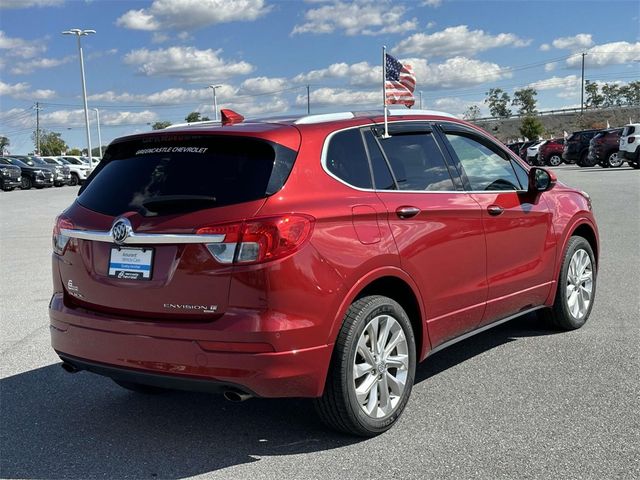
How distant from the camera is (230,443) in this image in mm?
3818

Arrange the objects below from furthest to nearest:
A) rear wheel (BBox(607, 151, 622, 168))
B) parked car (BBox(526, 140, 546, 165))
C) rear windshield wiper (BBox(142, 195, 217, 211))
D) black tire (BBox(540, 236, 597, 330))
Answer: parked car (BBox(526, 140, 546, 165)) → rear wheel (BBox(607, 151, 622, 168)) → black tire (BBox(540, 236, 597, 330)) → rear windshield wiper (BBox(142, 195, 217, 211))

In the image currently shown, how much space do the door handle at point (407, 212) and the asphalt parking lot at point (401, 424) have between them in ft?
3.90

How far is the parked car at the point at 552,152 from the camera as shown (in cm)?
3975

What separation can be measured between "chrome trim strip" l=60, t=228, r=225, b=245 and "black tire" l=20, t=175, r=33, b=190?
35753 millimetres

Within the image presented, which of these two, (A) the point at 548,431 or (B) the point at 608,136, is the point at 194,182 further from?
(B) the point at 608,136

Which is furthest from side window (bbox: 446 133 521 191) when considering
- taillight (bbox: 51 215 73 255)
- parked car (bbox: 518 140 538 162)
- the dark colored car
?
parked car (bbox: 518 140 538 162)

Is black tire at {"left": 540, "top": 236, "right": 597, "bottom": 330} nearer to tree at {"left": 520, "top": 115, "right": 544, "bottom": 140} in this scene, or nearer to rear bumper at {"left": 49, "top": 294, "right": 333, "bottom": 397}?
rear bumper at {"left": 49, "top": 294, "right": 333, "bottom": 397}

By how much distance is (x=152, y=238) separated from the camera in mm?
3463

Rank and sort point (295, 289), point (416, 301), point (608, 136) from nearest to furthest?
point (295, 289), point (416, 301), point (608, 136)

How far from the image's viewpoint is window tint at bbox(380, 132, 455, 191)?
4.18m

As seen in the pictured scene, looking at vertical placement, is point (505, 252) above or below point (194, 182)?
below

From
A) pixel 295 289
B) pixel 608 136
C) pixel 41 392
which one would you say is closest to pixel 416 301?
pixel 295 289

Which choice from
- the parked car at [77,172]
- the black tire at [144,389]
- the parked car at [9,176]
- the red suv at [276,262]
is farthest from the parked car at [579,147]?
the black tire at [144,389]

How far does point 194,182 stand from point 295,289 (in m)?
0.79
